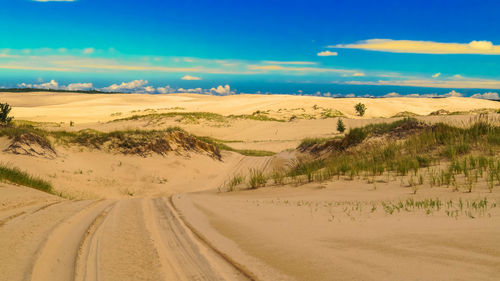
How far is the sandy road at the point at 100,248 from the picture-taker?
3.08 m

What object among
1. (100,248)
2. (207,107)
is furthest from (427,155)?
(207,107)

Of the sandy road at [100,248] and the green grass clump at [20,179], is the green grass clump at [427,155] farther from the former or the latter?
the green grass clump at [20,179]

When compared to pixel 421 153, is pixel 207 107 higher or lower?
higher

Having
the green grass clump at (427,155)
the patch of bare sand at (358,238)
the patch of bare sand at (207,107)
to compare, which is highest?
the patch of bare sand at (207,107)

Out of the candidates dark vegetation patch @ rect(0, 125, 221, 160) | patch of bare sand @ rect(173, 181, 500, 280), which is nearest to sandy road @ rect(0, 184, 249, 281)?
patch of bare sand @ rect(173, 181, 500, 280)

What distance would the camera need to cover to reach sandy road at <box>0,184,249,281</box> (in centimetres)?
308

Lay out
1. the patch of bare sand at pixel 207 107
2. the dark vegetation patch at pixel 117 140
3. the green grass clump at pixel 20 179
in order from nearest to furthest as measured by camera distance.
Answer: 1. the green grass clump at pixel 20 179
2. the dark vegetation patch at pixel 117 140
3. the patch of bare sand at pixel 207 107

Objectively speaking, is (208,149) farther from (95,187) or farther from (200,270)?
(200,270)

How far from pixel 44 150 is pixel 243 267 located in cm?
1182

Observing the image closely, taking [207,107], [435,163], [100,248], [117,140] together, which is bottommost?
[100,248]

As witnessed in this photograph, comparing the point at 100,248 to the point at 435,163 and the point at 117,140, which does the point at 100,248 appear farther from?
the point at 117,140

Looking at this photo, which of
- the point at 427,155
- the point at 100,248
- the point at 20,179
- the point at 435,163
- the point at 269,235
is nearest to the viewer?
the point at 100,248

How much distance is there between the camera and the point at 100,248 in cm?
377

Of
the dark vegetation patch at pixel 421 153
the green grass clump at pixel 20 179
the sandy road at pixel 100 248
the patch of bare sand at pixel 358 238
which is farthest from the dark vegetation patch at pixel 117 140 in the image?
the patch of bare sand at pixel 358 238
